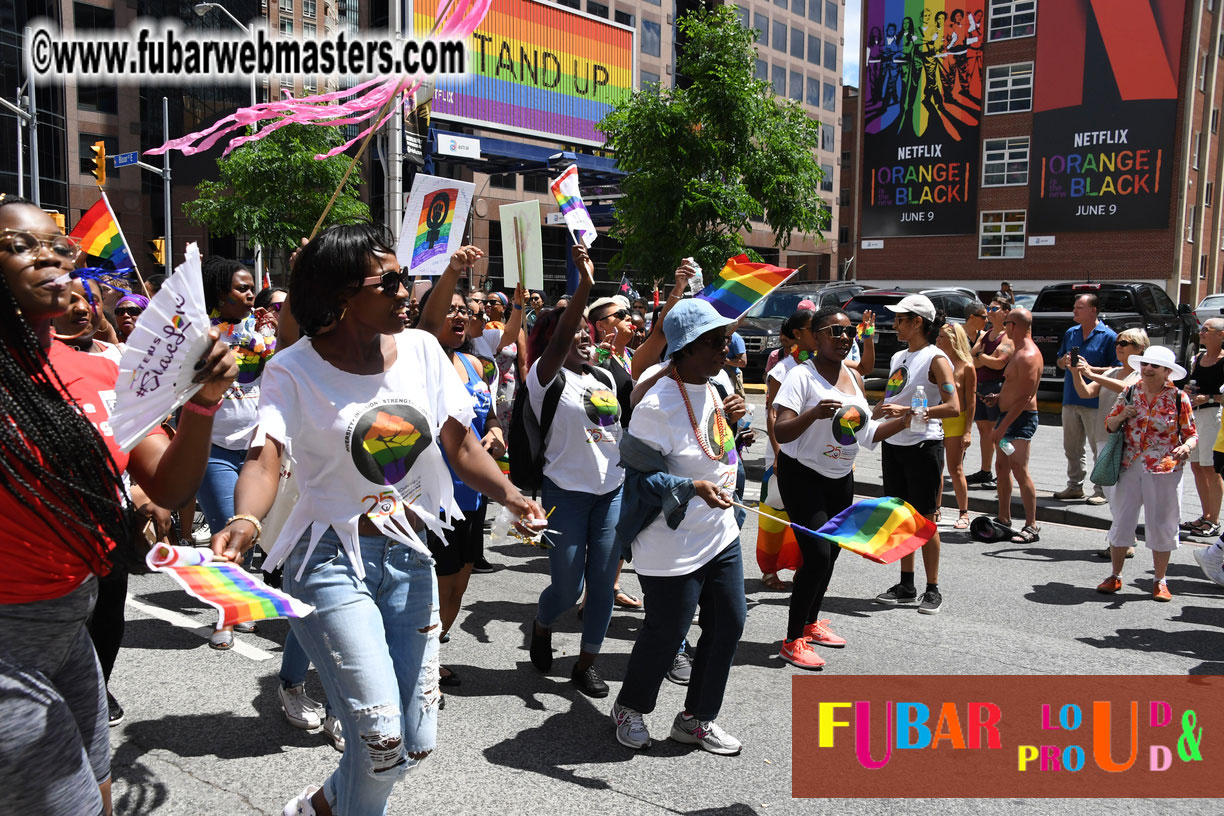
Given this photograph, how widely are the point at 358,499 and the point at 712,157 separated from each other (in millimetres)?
18328

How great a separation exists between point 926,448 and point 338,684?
449 cm

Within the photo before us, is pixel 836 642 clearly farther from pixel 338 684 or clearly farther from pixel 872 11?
pixel 872 11

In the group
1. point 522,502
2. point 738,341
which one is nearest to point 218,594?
point 522,502

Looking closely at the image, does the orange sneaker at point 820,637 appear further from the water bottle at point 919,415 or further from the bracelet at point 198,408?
the bracelet at point 198,408

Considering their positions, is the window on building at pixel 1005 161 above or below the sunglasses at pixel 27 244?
above

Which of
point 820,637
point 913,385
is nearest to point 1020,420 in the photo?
point 913,385

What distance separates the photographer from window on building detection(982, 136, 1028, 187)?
3853 cm

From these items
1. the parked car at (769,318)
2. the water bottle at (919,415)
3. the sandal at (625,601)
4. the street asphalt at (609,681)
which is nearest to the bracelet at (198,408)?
the street asphalt at (609,681)

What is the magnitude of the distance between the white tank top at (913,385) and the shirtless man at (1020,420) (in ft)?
6.31

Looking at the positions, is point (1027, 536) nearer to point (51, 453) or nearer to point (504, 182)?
point (51, 453)

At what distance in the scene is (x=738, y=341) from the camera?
7.84 metres

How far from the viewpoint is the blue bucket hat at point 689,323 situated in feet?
13.4

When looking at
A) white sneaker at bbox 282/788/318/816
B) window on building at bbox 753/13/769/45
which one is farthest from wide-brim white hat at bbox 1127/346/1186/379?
window on building at bbox 753/13/769/45

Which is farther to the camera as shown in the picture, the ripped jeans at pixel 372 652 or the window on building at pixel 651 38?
the window on building at pixel 651 38
